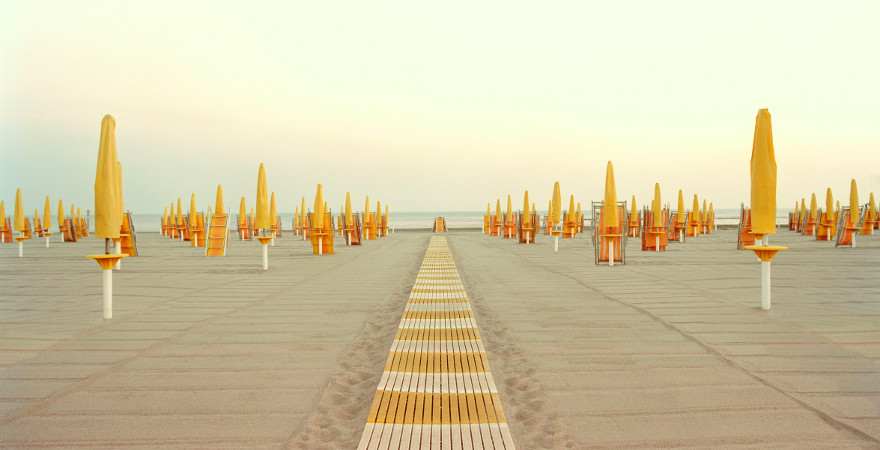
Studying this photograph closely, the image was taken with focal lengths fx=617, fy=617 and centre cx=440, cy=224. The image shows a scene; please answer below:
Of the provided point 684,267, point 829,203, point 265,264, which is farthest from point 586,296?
point 829,203

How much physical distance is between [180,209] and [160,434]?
81.2 feet

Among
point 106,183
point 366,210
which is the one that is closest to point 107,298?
point 106,183

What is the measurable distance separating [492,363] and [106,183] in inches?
176

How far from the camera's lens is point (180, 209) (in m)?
25.6

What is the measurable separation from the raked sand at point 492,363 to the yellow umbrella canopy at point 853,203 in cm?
981

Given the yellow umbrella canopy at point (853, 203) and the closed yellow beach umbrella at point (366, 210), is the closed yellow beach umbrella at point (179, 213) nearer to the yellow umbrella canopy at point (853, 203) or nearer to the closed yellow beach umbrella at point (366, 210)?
the closed yellow beach umbrella at point (366, 210)

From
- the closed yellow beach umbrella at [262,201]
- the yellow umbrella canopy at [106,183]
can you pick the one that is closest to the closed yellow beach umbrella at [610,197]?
the closed yellow beach umbrella at [262,201]

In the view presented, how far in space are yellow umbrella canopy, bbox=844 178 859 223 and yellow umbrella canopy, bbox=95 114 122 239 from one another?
1807cm

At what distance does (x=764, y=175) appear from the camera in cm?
679

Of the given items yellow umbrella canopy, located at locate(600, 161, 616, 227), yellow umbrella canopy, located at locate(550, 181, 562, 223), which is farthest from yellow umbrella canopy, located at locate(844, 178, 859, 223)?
yellow umbrella canopy, located at locate(600, 161, 616, 227)

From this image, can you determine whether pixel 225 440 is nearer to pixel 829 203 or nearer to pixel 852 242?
pixel 852 242

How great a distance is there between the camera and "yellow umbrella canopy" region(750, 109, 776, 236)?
265 inches

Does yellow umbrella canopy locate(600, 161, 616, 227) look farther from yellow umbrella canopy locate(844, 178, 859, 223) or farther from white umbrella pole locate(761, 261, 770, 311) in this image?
yellow umbrella canopy locate(844, 178, 859, 223)

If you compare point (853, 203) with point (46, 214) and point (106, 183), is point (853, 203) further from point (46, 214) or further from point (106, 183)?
point (46, 214)
